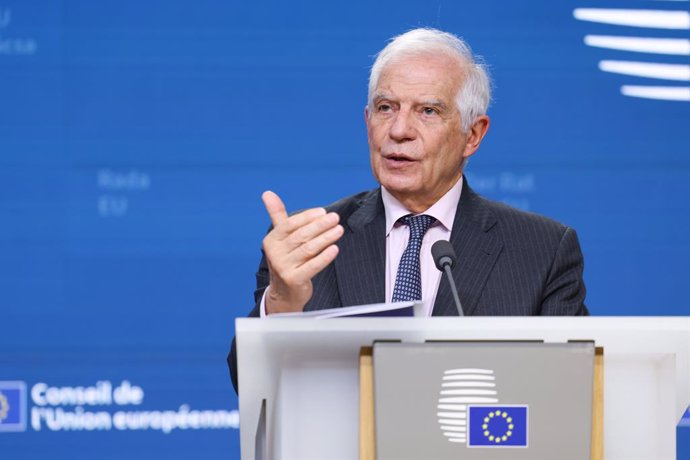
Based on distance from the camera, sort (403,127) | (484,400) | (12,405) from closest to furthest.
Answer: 1. (484,400)
2. (403,127)
3. (12,405)

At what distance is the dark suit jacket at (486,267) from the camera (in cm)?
227

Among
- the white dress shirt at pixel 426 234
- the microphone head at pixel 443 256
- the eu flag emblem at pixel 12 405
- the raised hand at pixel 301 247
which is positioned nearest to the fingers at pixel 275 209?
the raised hand at pixel 301 247

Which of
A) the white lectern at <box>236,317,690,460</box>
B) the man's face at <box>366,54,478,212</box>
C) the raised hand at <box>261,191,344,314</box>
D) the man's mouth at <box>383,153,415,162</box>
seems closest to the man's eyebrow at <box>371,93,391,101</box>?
the man's face at <box>366,54,478,212</box>

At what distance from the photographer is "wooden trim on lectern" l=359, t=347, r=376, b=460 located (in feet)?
4.44

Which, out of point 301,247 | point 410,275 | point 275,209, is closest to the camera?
point 301,247

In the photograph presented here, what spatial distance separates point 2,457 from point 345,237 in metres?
1.48

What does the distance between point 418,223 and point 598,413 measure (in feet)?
3.60

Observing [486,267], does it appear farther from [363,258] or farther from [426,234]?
[363,258]

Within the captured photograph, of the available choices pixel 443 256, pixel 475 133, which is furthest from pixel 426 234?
pixel 443 256

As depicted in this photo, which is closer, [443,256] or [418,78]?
[443,256]

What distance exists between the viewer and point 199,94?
3.28m

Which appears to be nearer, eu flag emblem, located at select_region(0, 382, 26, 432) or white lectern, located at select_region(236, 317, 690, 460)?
white lectern, located at select_region(236, 317, 690, 460)

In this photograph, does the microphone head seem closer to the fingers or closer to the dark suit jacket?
the fingers

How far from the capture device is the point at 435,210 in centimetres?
244
